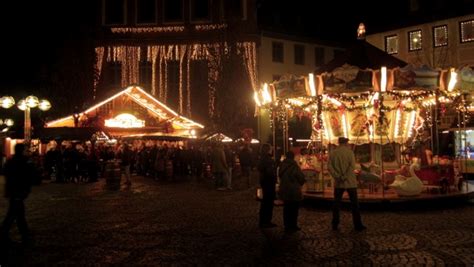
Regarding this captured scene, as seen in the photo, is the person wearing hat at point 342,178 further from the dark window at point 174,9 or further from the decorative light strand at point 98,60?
the dark window at point 174,9

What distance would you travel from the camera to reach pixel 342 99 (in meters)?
17.5

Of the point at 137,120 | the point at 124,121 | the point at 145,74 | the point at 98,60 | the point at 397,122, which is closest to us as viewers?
the point at 397,122

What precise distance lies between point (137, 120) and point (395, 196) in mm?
21153

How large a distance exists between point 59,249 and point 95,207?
19.4 ft

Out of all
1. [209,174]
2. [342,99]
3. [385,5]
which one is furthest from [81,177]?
[385,5]

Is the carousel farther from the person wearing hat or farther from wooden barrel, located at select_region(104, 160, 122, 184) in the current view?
wooden barrel, located at select_region(104, 160, 122, 184)

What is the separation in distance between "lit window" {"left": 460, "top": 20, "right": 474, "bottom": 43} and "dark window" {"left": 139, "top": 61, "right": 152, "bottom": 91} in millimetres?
22786

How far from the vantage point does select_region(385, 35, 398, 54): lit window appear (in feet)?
115

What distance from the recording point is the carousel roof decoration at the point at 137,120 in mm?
31344

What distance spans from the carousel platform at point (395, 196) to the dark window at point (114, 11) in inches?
1193

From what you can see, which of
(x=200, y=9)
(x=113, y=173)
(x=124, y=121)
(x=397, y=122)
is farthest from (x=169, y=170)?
(x=200, y=9)

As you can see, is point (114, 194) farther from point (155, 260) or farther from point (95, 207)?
point (155, 260)

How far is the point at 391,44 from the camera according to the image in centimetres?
3541

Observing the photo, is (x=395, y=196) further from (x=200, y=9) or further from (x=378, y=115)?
(x=200, y=9)
